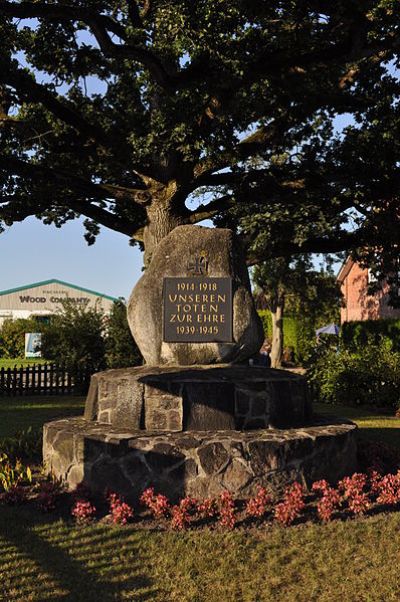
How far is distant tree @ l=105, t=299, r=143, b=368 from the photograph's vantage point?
20344 millimetres

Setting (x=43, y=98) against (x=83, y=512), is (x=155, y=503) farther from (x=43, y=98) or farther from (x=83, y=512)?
(x=43, y=98)

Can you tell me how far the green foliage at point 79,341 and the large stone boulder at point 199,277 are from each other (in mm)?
12344

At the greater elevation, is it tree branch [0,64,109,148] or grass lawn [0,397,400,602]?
tree branch [0,64,109,148]

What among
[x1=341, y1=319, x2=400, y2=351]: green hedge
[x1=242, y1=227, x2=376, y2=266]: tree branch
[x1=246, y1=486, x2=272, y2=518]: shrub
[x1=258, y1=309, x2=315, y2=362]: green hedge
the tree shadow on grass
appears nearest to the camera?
the tree shadow on grass

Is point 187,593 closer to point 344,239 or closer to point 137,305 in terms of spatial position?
point 137,305

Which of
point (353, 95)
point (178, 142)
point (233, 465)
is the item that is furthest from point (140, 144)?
point (233, 465)

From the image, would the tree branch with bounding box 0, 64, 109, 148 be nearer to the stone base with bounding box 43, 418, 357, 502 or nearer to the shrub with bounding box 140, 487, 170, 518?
the stone base with bounding box 43, 418, 357, 502

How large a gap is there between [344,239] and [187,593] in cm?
1424

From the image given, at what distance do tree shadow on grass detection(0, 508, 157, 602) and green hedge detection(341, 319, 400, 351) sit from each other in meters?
15.2

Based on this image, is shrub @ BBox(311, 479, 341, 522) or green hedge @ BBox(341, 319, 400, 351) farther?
green hedge @ BBox(341, 319, 400, 351)

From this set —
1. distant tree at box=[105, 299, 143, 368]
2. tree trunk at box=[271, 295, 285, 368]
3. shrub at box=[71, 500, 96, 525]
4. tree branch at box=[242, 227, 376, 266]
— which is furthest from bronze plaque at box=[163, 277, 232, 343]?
tree trunk at box=[271, 295, 285, 368]

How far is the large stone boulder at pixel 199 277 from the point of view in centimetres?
846

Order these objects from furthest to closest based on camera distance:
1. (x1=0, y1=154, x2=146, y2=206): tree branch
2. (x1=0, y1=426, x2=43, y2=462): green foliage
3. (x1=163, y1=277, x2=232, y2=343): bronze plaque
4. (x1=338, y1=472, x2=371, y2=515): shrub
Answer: (x1=0, y1=154, x2=146, y2=206): tree branch, (x1=0, y1=426, x2=43, y2=462): green foliage, (x1=163, y1=277, x2=232, y2=343): bronze plaque, (x1=338, y1=472, x2=371, y2=515): shrub

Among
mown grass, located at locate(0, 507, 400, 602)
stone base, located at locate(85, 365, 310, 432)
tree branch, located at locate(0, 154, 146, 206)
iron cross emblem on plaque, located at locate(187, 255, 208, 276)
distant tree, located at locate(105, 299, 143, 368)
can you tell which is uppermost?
tree branch, located at locate(0, 154, 146, 206)
